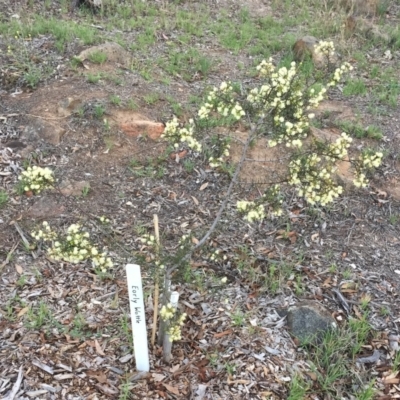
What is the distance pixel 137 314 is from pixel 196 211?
5.30ft

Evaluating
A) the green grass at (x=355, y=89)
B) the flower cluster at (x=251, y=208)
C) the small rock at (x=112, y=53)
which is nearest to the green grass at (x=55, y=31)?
the small rock at (x=112, y=53)

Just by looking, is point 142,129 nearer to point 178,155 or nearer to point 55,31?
point 178,155

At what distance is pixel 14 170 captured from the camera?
429 cm

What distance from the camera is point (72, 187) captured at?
418 cm

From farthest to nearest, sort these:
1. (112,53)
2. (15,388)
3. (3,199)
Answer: (112,53) < (3,199) < (15,388)

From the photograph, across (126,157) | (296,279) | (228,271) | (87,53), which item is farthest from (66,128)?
(296,279)

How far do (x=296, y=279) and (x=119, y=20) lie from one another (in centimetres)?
482

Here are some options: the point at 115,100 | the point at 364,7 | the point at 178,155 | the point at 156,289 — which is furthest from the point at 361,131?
the point at 364,7

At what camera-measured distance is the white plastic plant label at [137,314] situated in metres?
2.61

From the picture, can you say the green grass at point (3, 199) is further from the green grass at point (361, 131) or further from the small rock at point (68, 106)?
the green grass at point (361, 131)

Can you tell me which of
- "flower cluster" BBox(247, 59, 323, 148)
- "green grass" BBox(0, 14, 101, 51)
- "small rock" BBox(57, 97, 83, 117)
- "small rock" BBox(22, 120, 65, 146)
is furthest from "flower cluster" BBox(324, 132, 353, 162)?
"green grass" BBox(0, 14, 101, 51)

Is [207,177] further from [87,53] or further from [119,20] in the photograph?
[119,20]

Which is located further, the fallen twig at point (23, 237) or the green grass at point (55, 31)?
the green grass at point (55, 31)

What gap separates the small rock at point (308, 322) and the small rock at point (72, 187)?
6.51 feet
